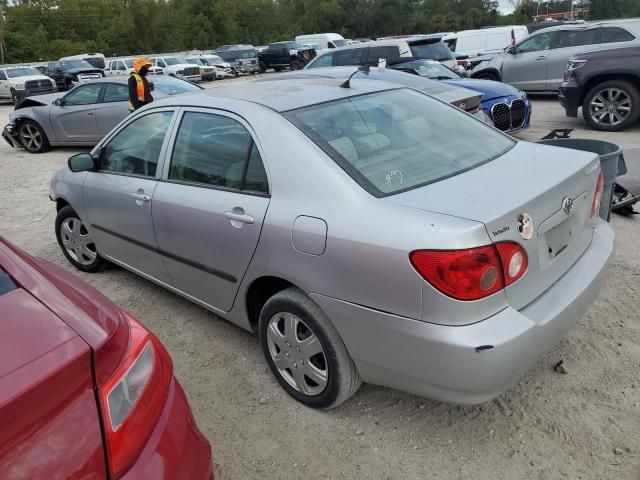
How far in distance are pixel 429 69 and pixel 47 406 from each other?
9.51 m

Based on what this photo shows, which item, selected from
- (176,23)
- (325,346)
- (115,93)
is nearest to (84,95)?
(115,93)

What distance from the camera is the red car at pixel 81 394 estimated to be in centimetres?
122

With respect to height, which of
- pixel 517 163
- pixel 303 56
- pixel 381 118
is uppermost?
pixel 381 118

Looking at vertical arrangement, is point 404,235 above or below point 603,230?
above

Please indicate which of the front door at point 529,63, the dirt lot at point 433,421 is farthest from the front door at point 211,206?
the front door at point 529,63

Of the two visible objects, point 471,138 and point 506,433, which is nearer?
point 506,433

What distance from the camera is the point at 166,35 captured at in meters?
65.9

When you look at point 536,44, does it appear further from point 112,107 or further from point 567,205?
point 567,205

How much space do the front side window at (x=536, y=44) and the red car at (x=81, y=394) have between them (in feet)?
43.1

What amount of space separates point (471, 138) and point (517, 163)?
38 cm

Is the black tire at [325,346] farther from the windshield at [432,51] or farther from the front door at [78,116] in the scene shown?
the windshield at [432,51]

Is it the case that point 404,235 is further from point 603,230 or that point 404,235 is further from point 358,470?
point 603,230

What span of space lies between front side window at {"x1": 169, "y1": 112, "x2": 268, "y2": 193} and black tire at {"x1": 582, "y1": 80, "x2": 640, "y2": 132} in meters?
8.11

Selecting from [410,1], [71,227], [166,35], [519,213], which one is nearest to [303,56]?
[71,227]
